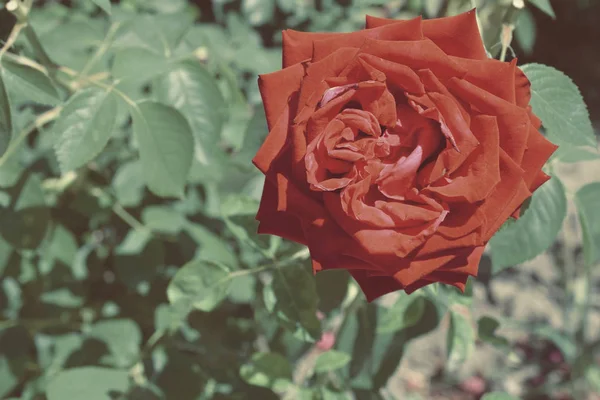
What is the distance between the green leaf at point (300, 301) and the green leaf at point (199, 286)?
0.13m

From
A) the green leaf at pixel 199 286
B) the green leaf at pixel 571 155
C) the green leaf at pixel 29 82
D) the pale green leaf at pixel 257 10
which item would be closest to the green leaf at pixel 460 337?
the green leaf at pixel 571 155

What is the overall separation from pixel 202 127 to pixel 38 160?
0.70 meters

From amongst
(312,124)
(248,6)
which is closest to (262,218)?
(312,124)

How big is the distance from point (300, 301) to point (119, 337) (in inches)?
29.4

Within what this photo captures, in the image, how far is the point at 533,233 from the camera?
0.96m

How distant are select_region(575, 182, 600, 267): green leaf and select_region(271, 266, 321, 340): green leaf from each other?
19.9 inches

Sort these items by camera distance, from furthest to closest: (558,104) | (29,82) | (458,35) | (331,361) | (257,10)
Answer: (257,10) < (331,361) < (29,82) < (558,104) < (458,35)

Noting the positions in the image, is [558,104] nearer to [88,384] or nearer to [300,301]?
[300,301]

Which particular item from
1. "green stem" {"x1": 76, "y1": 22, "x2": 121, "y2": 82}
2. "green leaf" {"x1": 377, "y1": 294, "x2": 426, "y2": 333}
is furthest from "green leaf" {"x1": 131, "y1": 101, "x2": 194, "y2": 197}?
"green leaf" {"x1": 377, "y1": 294, "x2": 426, "y2": 333}

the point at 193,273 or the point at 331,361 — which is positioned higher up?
the point at 193,273

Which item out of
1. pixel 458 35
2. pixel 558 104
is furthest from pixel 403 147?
pixel 558 104

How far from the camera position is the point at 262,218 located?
783 mm

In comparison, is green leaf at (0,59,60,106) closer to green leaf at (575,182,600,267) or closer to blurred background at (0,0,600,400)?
blurred background at (0,0,600,400)

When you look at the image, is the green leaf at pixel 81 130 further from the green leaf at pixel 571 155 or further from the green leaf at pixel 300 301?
the green leaf at pixel 571 155
